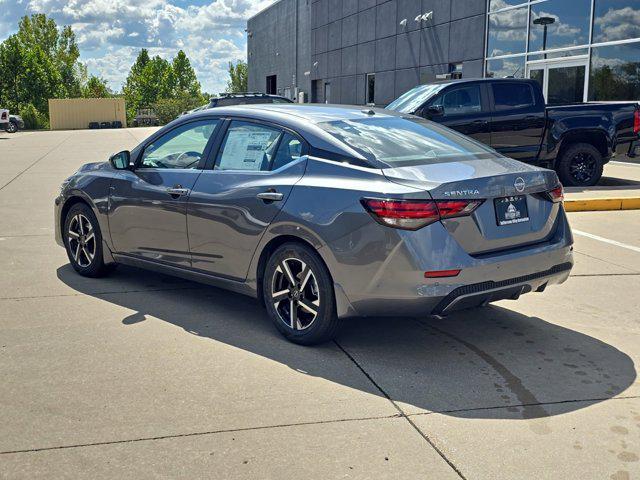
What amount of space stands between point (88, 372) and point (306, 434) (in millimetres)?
1570

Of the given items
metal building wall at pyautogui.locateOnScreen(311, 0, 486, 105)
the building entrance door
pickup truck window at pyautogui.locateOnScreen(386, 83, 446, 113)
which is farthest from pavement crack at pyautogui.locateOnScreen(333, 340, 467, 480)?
metal building wall at pyautogui.locateOnScreen(311, 0, 486, 105)

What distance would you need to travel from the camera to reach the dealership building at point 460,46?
1900cm

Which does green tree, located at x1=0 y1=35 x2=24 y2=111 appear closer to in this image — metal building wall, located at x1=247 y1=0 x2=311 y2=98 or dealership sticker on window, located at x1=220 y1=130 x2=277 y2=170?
metal building wall, located at x1=247 y1=0 x2=311 y2=98

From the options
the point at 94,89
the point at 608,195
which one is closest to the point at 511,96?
the point at 608,195

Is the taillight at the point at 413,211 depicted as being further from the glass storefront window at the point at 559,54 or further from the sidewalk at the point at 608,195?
the glass storefront window at the point at 559,54

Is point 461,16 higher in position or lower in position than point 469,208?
higher

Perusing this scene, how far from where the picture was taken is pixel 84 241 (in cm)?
689

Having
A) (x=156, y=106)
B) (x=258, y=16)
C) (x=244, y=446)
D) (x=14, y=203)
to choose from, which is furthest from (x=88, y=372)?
(x=156, y=106)

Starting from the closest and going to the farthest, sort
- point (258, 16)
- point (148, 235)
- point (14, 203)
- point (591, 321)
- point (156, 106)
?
point (591, 321)
point (148, 235)
point (14, 203)
point (258, 16)
point (156, 106)

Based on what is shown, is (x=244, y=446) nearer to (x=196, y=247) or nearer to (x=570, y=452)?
(x=570, y=452)

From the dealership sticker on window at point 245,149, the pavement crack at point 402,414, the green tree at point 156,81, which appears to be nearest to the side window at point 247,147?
the dealership sticker on window at point 245,149

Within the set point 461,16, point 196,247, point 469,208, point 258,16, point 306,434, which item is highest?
point 258,16

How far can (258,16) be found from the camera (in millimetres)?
65688

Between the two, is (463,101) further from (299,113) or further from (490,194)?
(490,194)
